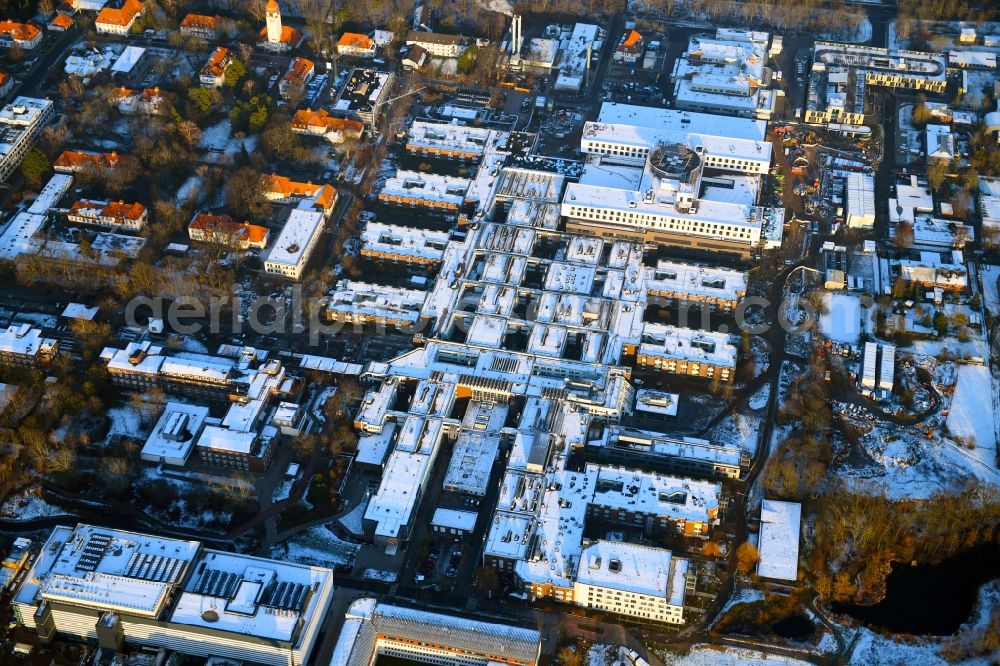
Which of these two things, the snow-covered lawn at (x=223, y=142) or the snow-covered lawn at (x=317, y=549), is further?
the snow-covered lawn at (x=223, y=142)

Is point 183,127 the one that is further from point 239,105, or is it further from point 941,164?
point 941,164

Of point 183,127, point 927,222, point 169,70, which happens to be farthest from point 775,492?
point 169,70

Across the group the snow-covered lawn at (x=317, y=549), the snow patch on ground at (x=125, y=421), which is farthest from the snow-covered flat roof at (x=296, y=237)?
the snow-covered lawn at (x=317, y=549)

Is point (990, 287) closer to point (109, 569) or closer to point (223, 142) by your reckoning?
point (223, 142)

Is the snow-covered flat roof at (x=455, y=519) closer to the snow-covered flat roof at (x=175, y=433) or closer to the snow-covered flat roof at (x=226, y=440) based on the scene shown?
the snow-covered flat roof at (x=226, y=440)

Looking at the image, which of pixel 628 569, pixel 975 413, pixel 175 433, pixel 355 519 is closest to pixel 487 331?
pixel 355 519

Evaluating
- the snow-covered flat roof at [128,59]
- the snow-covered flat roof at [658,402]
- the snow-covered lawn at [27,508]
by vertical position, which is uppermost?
the snow-covered flat roof at [128,59]

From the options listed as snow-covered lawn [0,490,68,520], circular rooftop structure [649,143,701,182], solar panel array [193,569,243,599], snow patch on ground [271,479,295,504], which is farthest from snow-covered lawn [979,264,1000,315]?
snow-covered lawn [0,490,68,520]
